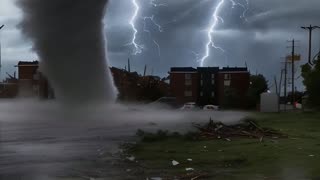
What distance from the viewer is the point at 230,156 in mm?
14609

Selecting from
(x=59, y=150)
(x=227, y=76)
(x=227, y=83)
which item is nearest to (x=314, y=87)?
(x=59, y=150)

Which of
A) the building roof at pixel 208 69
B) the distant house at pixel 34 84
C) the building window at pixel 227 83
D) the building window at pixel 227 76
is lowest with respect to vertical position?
the distant house at pixel 34 84

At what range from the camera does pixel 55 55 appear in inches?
1457

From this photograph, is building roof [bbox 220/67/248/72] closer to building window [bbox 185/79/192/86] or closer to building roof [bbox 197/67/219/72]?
building roof [bbox 197/67/219/72]

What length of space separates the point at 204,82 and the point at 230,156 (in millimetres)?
101673

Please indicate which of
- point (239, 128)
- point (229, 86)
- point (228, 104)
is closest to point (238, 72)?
point (229, 86)

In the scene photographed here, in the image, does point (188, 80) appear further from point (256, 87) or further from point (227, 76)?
point (256, 87)

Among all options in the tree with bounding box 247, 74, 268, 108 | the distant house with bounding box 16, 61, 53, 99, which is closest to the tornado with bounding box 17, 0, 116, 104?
the distant house with bounding box 16, 61, 53, 99

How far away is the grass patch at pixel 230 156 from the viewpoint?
37.8 ft

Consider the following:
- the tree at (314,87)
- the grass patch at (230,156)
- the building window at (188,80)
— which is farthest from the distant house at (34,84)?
the building window at (188,80)

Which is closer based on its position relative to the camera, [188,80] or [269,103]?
[269,103]

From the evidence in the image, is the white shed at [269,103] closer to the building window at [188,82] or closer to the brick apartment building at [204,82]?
the brick apartment building at [204,82]

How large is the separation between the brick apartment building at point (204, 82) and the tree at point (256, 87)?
2.05m

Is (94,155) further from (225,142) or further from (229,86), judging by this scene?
(229,86)
